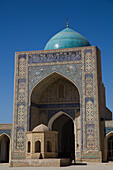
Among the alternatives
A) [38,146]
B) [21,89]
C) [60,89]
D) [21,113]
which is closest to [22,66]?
[21,89]

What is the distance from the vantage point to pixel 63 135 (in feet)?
59.1

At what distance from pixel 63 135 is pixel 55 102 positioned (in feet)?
7.96

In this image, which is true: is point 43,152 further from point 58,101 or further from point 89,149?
point 58,101

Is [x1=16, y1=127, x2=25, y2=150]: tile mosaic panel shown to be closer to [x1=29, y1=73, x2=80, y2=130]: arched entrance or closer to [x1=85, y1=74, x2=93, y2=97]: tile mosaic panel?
[x1=29, y1=73, x2=80, y2=130]: arched entrance

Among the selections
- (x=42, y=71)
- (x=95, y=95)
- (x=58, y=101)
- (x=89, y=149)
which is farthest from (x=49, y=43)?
(x=89, y=149)

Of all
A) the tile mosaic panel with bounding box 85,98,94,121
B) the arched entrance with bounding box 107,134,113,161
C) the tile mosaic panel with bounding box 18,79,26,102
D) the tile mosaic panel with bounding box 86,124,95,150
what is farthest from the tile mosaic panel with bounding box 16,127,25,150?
the arched entrance with bounding box 107,134,113,161

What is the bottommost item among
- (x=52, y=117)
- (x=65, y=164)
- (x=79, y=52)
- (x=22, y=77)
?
(x=65, y=164)

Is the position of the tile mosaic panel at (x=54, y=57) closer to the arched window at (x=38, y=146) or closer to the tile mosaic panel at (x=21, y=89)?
the tile mosaic panel at (x=21, y=89)

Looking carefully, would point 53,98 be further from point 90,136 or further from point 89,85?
point 90,136

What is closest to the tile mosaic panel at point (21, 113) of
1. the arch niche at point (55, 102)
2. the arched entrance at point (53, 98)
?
the arch niche at point (55, 102)

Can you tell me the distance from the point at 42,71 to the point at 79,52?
2.27m

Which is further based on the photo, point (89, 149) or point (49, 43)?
point (49, 43)

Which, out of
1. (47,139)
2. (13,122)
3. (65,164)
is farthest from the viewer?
(13,122)

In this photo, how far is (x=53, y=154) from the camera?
12836 millimetres
